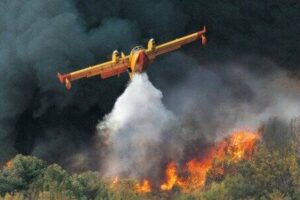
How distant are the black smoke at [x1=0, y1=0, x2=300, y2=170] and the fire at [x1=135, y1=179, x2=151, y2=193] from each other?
718 cm

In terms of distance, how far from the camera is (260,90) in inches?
5792

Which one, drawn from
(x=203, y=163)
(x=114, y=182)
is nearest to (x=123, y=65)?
(x=114, y=182)

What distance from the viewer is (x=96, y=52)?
14488 centimetres

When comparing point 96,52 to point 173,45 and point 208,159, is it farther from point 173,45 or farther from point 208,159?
point 208,159

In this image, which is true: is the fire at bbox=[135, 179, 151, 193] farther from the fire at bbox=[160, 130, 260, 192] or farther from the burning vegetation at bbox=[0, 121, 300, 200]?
the fire at bbox=[160, 130, 260, 192]

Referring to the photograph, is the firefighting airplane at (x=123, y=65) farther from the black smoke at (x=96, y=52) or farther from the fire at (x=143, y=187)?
the fire at (x=143, y=187)

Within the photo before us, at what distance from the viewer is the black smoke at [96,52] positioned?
473 ft

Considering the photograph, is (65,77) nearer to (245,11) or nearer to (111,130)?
(111,130)

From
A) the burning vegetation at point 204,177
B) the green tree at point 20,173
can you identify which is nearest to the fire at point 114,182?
the burning vegetation at point 204,177

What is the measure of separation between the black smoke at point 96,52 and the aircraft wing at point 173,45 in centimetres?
818

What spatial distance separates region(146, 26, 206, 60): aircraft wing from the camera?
135250 millimetres

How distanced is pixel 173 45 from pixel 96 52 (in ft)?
35.1

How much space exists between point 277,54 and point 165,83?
43.1ft

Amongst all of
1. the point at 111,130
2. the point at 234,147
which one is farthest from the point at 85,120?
the point at 234,147
